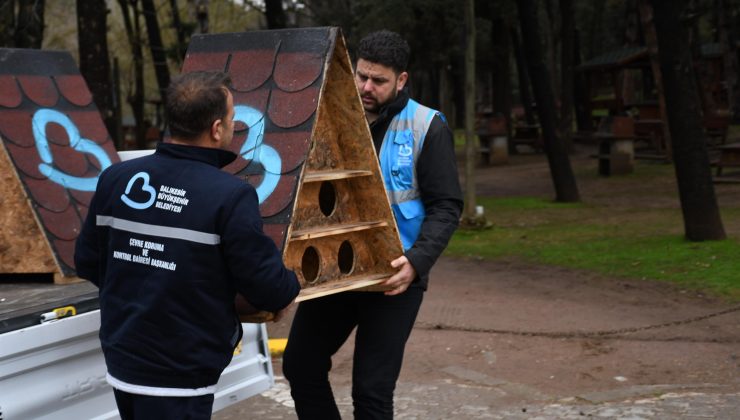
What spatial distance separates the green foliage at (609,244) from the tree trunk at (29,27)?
7928mm

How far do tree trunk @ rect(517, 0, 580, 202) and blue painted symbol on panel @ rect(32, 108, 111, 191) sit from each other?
11.7 m

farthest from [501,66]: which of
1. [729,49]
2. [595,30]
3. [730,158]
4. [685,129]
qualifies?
[595,30]

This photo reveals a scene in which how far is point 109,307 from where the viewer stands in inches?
143

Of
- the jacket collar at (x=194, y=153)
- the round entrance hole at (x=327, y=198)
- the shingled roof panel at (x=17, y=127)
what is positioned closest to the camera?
the jacket collar at (x=194, y=153)

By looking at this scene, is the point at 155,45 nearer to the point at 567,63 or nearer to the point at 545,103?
the point at 567,63

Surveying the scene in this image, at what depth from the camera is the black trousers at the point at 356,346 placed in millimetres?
4516

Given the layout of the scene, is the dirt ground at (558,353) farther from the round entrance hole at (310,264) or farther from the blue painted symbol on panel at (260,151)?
the blue painted symbol on panel at (260,151)

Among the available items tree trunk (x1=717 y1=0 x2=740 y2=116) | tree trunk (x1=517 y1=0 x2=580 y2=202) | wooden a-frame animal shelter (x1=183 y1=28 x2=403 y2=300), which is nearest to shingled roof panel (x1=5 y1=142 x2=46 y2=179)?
wooden a-frame animal shelter (x1=183 y1=28 x2=403 y2=300)

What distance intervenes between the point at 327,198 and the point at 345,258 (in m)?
0.28

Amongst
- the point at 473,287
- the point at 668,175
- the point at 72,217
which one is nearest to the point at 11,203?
the point at 72,217

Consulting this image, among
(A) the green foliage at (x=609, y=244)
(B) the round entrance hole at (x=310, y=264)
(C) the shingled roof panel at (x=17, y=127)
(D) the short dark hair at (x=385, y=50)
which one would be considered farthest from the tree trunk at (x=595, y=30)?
(B) the round entrance hole at (x=310, y=264)

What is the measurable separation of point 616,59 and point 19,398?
29079mm

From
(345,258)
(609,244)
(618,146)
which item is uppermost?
(345,258)

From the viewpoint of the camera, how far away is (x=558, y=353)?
813cm
